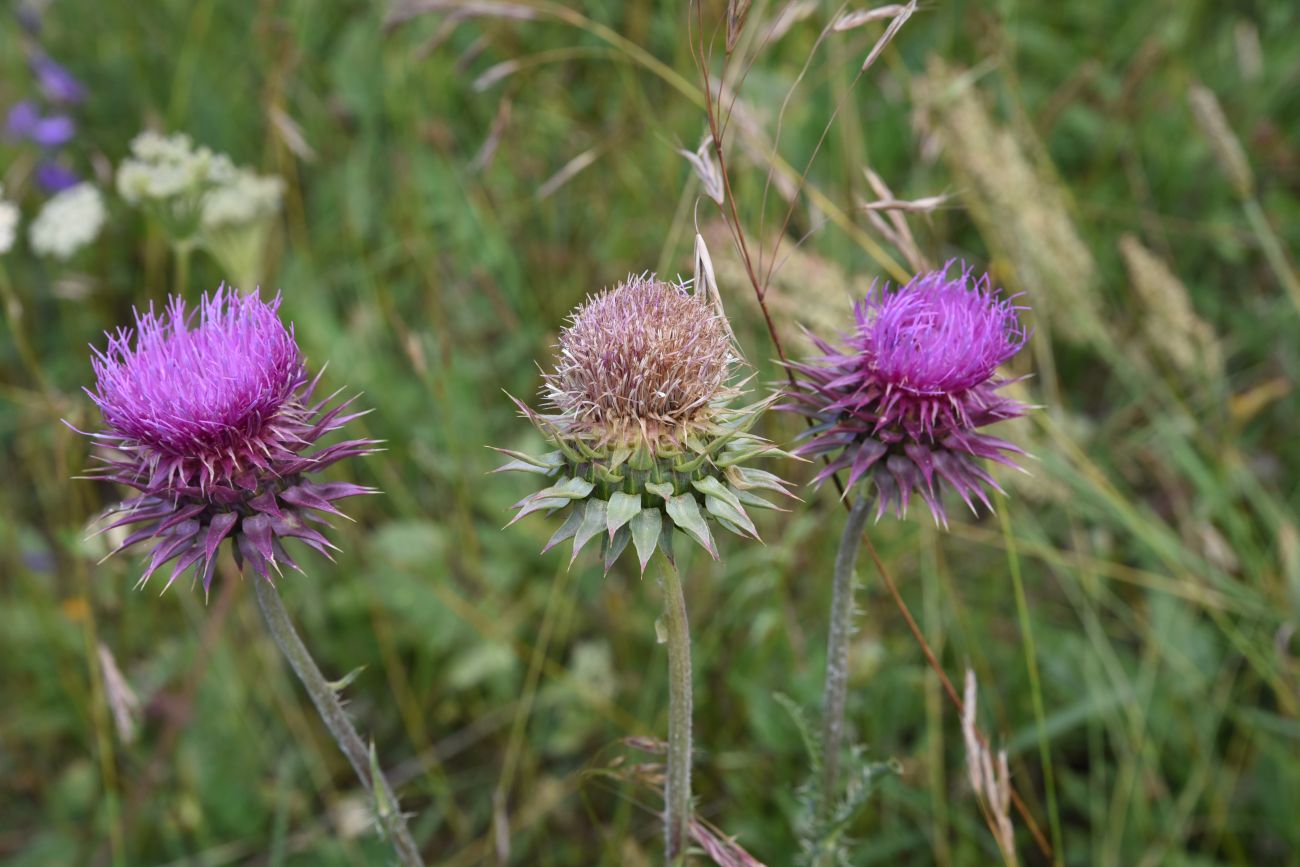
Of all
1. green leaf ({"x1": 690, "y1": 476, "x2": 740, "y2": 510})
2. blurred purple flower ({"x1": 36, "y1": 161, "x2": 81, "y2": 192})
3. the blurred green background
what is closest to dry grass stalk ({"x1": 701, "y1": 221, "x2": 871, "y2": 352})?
the blurred green background

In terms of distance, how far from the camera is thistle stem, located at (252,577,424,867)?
2408mm

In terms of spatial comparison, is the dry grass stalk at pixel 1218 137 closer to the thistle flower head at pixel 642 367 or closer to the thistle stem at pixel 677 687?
the thistle flower head at pixel 642 367

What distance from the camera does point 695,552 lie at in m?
4.66

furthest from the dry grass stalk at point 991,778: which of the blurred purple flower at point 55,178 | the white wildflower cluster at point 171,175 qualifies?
the blurred purple flower at point 55,178

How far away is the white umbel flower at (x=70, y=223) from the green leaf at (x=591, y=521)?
9.32 feet

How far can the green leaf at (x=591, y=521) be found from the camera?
237cm

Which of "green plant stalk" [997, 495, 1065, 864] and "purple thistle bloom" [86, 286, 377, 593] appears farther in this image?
"green plant stalk" [997, 495, 1065, 864]

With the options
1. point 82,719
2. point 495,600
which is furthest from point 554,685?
point 82,719

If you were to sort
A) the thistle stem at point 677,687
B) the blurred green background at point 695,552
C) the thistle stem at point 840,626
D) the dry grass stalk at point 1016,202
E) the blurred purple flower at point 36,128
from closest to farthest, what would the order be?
the thistle stem at point 677,687, the thistle stem at point 840,626, the blurred green background at point 695,552, the dry grass stalk at point 1016,202, the blurred purple flower at point 36,128

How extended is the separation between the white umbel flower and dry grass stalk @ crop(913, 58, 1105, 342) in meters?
3.14

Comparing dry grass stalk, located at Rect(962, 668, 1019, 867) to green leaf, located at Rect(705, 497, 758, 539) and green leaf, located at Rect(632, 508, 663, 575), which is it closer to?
green leaf, located at Rect(705, 497, 758, 539)

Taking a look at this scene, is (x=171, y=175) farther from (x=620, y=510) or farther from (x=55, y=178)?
(x=620, y=510)

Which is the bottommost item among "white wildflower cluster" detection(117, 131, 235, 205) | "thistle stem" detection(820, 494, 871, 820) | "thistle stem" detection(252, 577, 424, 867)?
"thistle stem" detection(252, 577, 424, 867)

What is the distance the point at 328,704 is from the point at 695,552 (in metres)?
2.35
